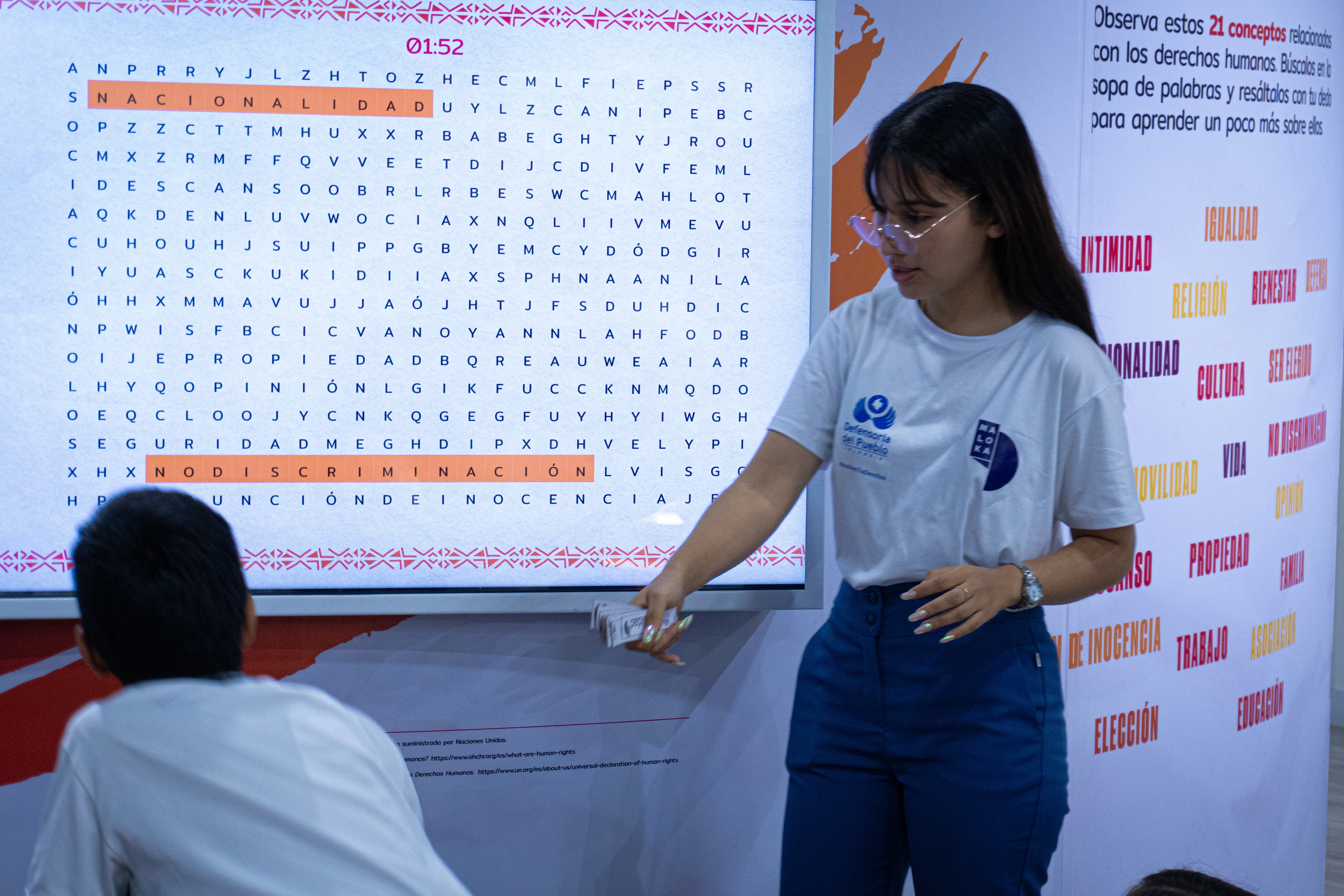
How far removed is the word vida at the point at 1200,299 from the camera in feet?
7.32

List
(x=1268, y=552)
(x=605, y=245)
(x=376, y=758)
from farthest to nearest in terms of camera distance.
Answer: (x=1268, y=552)
(x=605, y=245)
(x=376, y=758)

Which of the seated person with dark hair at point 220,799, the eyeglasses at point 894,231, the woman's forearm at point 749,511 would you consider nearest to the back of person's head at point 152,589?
the seated person with dark hair at point 220,799

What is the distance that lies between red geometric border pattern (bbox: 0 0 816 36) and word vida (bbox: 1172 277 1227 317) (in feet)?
3.09

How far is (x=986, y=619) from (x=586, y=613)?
0.88 metres

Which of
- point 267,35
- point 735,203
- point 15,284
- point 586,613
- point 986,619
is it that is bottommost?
point 586,613

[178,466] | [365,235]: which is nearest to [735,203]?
[365,235]

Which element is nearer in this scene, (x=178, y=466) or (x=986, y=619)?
(x=986, y=619)

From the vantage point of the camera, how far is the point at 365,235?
1889 mm

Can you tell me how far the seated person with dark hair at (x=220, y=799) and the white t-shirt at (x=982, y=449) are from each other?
2.42ft

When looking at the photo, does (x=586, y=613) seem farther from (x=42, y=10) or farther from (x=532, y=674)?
(x=42, y=10)

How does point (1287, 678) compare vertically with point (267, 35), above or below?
below

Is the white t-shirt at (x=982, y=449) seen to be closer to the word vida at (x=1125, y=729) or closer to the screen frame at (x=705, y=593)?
the screen frame at (x=705, y=593)

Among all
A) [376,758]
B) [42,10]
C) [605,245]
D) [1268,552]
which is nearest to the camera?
[376,758]

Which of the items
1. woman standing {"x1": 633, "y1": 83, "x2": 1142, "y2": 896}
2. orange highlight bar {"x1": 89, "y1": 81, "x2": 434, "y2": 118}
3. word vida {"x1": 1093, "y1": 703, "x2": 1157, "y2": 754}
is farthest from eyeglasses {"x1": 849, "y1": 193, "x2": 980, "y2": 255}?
word vida {"x1": 1093, "y1": 703, "x2": 1157, "y2": 754}
